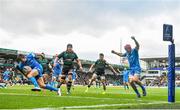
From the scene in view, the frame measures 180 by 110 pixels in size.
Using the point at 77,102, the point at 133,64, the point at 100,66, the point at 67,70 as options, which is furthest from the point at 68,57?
the point at 77,102

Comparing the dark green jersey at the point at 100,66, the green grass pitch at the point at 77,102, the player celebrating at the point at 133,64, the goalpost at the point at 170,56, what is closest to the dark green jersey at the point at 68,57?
the player celebrating at the point at 133,64

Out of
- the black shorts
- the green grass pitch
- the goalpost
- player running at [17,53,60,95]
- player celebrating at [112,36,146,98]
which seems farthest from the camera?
the black shorts

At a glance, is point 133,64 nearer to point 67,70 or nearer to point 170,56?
point 67,70

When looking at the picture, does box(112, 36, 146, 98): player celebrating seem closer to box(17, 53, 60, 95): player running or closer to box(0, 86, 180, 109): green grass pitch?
box(0, 86, 180, 109): green grass pitch

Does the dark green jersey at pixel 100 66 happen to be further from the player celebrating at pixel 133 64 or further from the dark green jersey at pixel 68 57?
the player celebrating at pixel 133 64

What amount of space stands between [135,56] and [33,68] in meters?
4.25

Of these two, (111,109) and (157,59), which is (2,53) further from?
(111,109)

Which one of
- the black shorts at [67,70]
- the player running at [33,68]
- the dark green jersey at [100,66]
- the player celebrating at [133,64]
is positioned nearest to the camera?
the player running at [33,68]

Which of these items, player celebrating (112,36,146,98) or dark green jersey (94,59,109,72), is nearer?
player celebrating (112,36,146,98)

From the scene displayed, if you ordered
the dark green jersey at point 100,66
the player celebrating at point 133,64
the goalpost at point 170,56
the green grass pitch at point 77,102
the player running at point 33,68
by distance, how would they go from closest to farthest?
the green grass pitch at point 77,102, the goalpost at point 170,56, the player running at point 33,68, the player celebrating at point 133,64, the dark green jersey at point 100,66

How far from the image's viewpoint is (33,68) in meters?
18.5

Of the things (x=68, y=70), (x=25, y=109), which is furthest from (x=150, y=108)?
(x=68, y=70)

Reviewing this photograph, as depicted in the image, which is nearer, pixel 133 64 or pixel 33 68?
pixel 33 68

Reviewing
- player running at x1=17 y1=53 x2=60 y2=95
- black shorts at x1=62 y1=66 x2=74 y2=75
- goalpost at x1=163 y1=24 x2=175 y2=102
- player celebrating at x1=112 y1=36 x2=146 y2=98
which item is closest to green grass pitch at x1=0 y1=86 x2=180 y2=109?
goalpost at x1=163 y1=24 x2=175 y2=102
